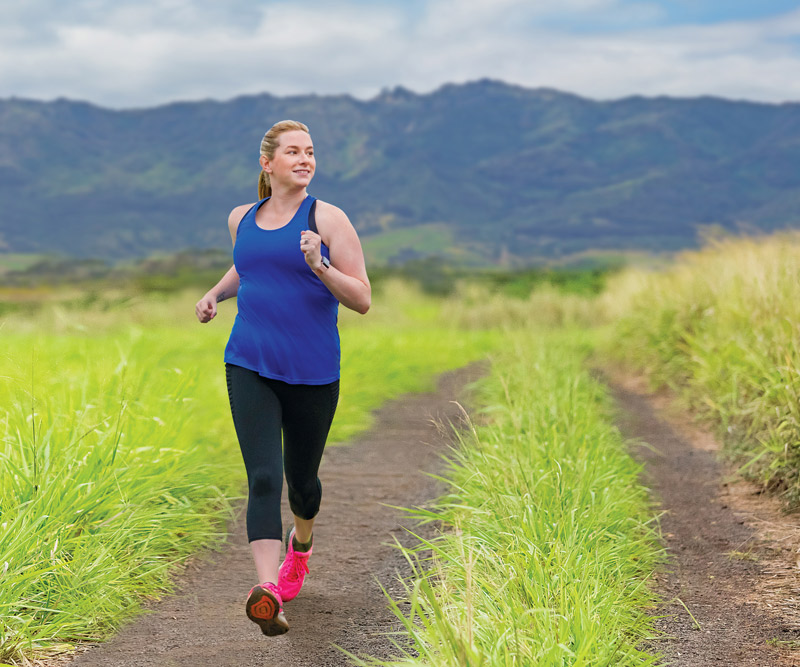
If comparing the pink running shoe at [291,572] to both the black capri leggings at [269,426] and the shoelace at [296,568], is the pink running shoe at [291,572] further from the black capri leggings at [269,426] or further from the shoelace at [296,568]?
the black capri leggings at [269,426]

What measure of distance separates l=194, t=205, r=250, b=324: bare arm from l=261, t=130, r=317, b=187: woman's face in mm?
226

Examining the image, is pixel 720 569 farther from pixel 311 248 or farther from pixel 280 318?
pixel 311 248

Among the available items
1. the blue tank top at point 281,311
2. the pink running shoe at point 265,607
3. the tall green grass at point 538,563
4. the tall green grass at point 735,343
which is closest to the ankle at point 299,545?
the tall green grass at point 538,563

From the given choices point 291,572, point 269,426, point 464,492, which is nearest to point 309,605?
point 291,572

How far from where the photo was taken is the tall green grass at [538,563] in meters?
2.87

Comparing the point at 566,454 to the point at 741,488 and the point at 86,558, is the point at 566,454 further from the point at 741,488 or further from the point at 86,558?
the point at 86,558

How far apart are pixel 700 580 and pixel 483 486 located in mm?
1126

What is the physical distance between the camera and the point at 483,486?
4.66m

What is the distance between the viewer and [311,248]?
3229 mm

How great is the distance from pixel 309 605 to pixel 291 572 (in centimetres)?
17

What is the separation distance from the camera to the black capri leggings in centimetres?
339

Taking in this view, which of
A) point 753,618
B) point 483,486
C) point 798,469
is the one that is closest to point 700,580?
point 753,618

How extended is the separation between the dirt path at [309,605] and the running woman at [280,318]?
0.36 meters

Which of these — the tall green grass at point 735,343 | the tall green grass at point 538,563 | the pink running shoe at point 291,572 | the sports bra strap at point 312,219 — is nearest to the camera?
the tall green grass at point 538,563
